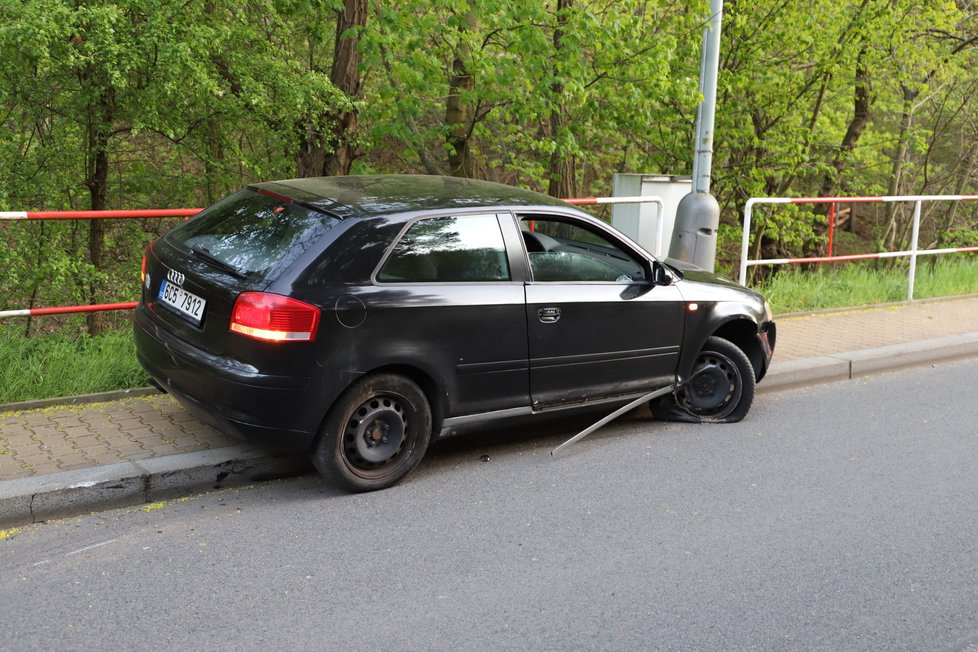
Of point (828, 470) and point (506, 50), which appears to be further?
point (506, 50)

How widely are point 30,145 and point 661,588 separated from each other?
9.41 meters

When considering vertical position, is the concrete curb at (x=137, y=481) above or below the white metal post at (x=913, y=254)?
below

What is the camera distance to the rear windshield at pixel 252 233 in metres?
5.10

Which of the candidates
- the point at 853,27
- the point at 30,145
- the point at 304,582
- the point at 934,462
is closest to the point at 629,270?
the point at 934,462

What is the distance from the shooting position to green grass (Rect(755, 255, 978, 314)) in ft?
36.6

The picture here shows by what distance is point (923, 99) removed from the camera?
61.8ft

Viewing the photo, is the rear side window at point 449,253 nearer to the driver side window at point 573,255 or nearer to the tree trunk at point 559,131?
the driver side window at point 573,255

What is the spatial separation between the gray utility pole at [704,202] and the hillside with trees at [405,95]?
2117 millimetres

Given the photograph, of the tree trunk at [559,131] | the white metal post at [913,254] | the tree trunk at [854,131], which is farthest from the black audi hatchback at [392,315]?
the tree trunk at [854,131]

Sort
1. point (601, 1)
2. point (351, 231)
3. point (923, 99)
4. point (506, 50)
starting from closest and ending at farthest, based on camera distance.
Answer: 1. point (351, 231)
2. point (506, 50)
3. point (601, 1)
4. point (923, 99)

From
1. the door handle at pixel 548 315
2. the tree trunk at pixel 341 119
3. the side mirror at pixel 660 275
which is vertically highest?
the tree trunk at pixel 341 119

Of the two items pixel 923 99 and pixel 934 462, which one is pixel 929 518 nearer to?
pixel 934 462

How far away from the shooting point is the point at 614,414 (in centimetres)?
640

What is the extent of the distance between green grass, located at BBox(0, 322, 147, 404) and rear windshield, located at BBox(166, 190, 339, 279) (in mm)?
1271
